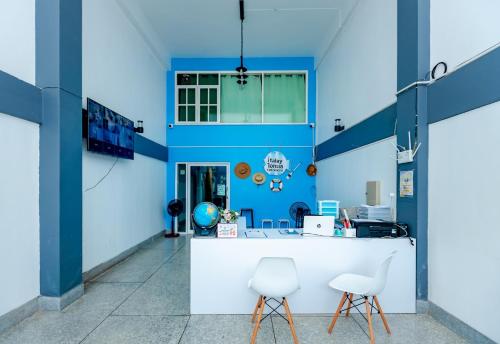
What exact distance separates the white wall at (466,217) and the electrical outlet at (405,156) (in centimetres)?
19

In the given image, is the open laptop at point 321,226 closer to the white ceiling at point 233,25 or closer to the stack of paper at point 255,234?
the stack of paper at point 255,234

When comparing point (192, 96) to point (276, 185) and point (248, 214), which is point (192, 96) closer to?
point (276, 185)

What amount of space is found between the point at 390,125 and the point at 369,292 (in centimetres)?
215

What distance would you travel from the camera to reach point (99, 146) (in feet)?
12.8

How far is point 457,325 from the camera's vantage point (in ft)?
8.29

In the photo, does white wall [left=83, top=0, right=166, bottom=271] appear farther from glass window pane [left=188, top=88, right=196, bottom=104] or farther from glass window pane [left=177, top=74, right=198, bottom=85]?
glass window pane [left=188, top=88, right=196, bottom=104]

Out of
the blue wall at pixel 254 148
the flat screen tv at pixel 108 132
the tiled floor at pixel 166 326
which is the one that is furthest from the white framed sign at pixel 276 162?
the tiled floor at pixel 166 326

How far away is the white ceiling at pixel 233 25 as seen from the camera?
538cm

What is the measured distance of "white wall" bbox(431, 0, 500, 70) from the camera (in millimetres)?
2312

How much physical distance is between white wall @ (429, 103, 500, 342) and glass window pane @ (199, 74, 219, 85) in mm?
5931

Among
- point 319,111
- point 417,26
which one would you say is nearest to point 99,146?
point 417,26

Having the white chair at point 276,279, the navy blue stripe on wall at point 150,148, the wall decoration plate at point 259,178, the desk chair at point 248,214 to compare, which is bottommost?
the desk chair at point 248,214

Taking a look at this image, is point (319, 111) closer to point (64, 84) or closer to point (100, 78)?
point (100, 78)

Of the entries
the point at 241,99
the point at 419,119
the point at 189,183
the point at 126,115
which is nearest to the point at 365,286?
the point at 419,119
